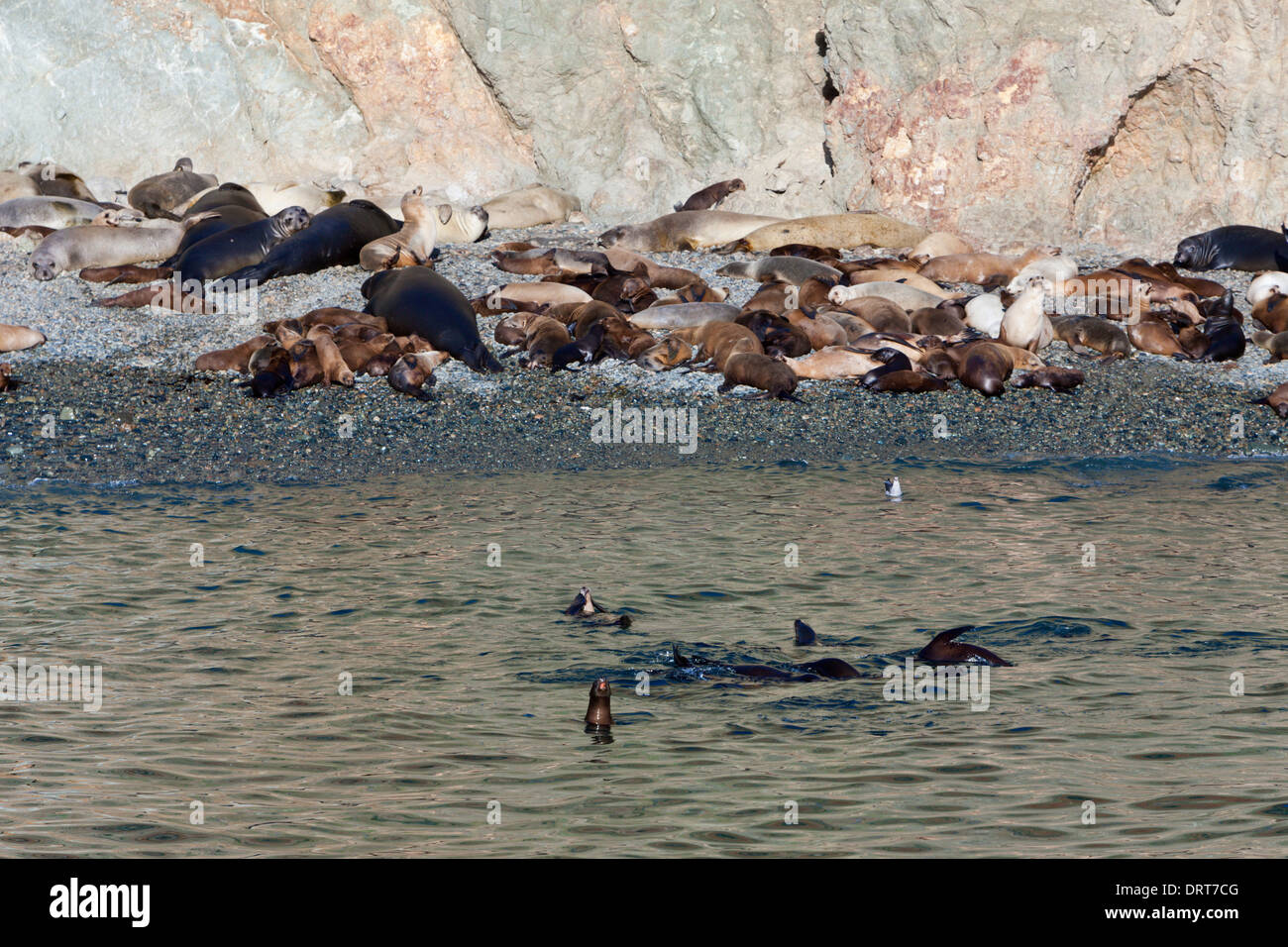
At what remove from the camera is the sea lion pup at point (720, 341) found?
10.6 metres

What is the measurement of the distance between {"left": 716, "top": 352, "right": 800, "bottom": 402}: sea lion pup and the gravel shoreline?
12 centimetres

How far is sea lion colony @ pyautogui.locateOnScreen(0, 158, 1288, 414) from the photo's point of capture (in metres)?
10.4

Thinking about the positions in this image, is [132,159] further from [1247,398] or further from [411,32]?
[1247,398]

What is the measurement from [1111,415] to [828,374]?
2.01 metres

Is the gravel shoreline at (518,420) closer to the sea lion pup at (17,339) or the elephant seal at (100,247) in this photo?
the sea lion pup at (17,339)

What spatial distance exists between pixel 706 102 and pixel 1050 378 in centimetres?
725

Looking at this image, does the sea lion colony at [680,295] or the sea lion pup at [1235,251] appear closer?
the sea lion colony at [680,295]

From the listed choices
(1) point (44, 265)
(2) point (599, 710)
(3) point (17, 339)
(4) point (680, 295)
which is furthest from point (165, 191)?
(2) point (599, 710)

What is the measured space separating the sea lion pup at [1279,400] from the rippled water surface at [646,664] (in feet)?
3.91

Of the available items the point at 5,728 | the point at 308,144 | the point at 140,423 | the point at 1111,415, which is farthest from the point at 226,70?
the point at 5,728

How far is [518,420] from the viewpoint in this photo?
384 inches

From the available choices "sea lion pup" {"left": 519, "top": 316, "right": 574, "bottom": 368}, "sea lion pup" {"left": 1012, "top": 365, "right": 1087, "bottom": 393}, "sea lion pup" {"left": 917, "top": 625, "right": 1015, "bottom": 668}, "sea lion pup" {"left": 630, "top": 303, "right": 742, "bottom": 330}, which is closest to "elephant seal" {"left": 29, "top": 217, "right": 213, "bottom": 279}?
"sea lion pup" {"left": 519, "top": 316, "right": 574, "bottom": 368}

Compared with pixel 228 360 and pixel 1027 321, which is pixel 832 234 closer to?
pixel 1027 321

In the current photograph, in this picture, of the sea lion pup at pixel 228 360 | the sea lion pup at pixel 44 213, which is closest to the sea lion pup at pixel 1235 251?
the sea lion pup at pixel 228 360
